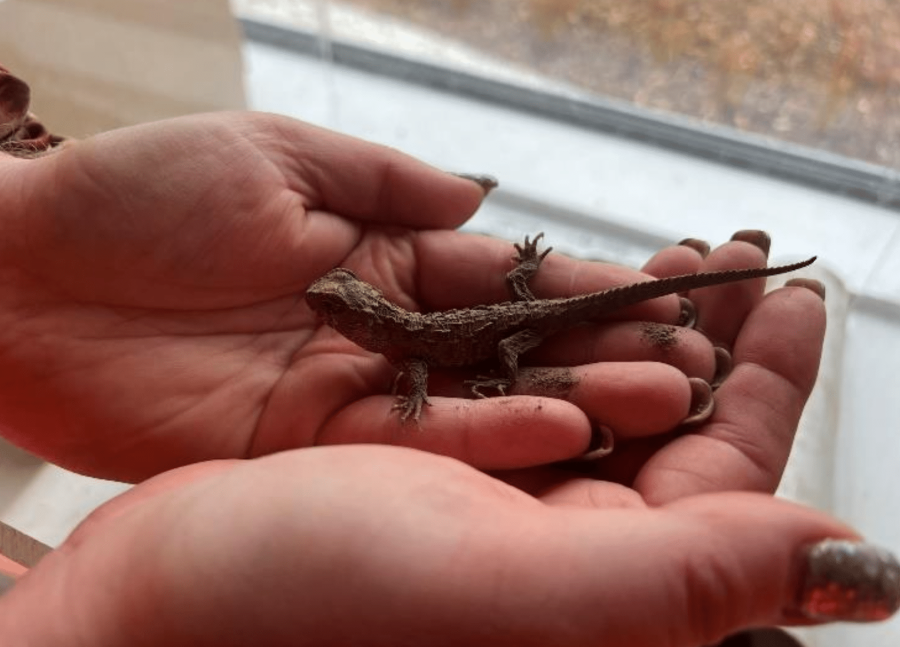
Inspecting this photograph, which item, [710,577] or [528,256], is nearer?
[710,577]

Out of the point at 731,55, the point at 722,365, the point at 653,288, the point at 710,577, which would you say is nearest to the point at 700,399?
the point at 722,365

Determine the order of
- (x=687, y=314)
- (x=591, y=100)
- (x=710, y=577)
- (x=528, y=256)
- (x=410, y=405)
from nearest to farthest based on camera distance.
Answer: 1. (x=710, y=577)
2. (x=410, y=405)
3. (x=687, y=314)
4. (x=528, y=256)
5. (x=591, y=100)

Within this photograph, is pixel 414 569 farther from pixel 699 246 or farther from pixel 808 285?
pixel 699 246

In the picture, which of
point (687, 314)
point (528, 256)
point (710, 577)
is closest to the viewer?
point (710, 577)

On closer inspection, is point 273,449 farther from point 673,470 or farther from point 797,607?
point 797,607

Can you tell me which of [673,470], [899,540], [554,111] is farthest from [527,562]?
[554,111]

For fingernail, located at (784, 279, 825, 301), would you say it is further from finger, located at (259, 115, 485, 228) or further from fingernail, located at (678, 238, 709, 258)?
finger, located at (259, 115, 485, 228)

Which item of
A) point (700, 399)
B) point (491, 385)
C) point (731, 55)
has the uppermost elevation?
point (731, 55)
